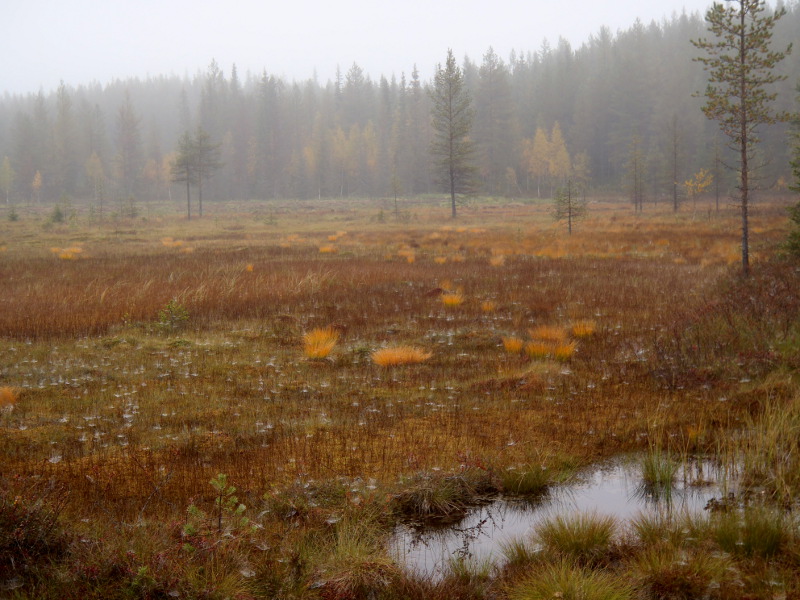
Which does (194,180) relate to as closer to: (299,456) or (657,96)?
(299,456)

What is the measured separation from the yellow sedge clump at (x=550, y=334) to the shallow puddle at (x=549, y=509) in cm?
435

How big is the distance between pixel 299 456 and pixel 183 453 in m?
1.11

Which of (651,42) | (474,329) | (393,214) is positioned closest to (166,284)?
(474,329)

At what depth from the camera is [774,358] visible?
7.95 meters

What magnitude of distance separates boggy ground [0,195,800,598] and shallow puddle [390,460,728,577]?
0.70ft

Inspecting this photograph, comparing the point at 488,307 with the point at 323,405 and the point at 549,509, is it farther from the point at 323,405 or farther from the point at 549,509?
the point at 549,509

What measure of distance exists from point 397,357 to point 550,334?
2792 mm

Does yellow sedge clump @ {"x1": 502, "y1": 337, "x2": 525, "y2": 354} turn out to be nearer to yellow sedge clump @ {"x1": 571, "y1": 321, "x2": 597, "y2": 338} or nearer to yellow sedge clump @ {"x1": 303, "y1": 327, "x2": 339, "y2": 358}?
yellow sedge clump @ {"x1": 571, "y1": 321, "x2": 597, "y2": 338}

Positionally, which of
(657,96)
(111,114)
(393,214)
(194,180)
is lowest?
(393,214)

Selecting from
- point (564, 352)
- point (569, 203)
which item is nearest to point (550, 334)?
point (564, 352)

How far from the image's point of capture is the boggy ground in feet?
11.8

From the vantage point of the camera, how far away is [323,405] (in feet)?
23.4

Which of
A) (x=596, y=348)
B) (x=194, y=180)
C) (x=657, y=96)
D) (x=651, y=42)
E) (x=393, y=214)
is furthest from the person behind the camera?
(x=651, y=42)

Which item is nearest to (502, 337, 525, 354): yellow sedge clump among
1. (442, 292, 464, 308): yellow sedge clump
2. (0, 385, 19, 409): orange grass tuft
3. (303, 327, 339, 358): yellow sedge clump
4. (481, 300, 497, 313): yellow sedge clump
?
(303, 327, 339, 358): yellow sedge clump
